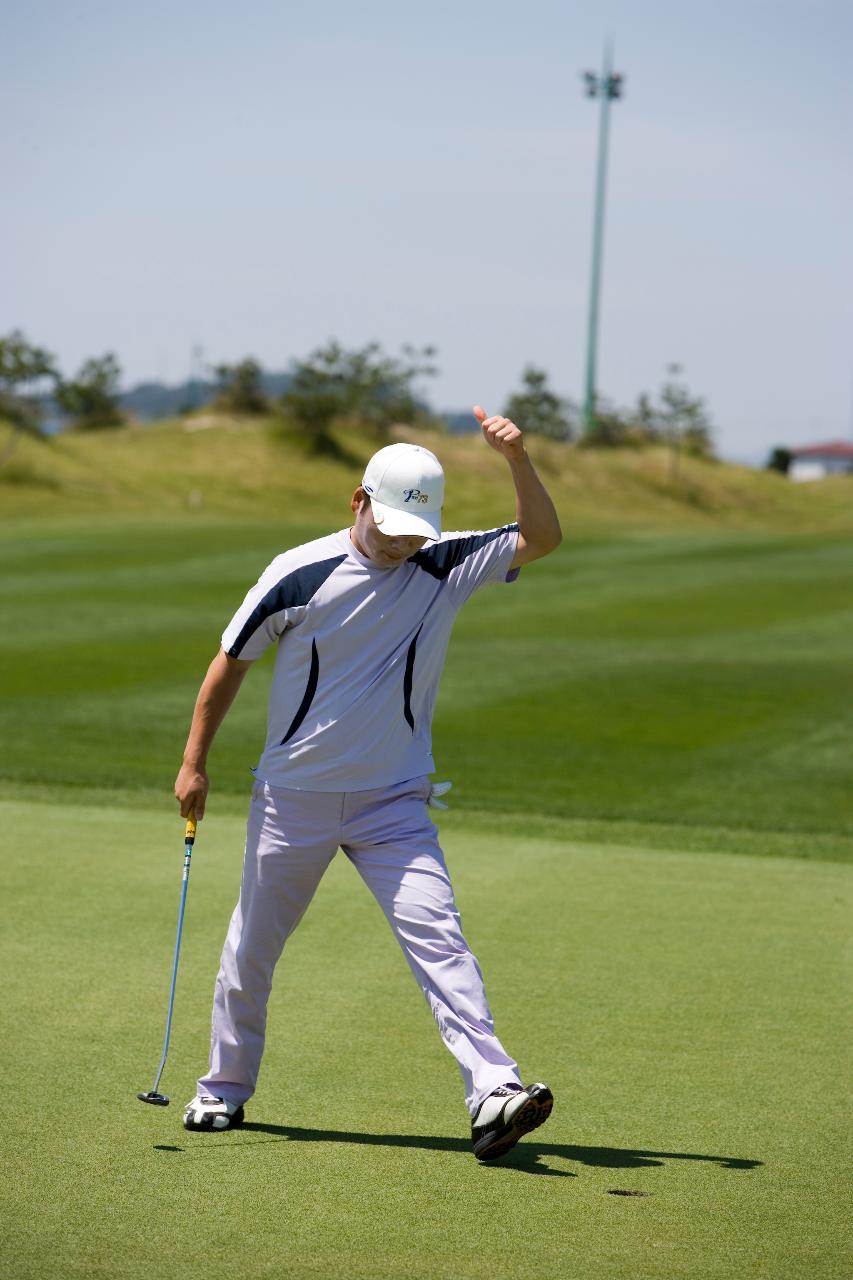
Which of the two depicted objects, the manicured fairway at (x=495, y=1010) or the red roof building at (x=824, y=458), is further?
the red roof building at (x=824, y=458)

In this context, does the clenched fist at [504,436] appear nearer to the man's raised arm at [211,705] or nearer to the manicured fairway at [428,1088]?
the man's raised arm at [211,705]

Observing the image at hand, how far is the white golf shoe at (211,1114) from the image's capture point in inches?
213

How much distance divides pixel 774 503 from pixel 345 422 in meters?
22.3

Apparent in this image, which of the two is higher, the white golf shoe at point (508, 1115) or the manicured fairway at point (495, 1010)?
the white golf shoe at point (508, 1115)

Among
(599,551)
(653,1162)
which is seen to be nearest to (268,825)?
(653,1162)

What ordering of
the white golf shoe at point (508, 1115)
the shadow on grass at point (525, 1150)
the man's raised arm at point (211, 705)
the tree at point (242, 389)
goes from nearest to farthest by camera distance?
the white golf shoe at point (508, 1115), the shadow on grass at point (525, 1150), the man's raised arm at point (211, 705), the tree at point (242, 389)

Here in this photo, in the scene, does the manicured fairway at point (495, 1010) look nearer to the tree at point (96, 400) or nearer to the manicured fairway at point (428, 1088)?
the manicured fairway at point (428, 1088)

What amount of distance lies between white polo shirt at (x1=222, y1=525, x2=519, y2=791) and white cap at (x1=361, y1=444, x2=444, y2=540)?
8.8 inches

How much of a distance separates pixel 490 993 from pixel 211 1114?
1.88 metres

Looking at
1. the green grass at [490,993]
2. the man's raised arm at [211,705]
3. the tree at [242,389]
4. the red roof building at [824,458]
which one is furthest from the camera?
the red roof building at [824,458]

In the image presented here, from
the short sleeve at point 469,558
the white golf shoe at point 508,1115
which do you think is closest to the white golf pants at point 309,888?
the white golf shoe at point 508,1115

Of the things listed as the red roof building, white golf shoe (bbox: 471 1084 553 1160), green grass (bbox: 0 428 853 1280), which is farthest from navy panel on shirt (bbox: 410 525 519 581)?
the red roof building

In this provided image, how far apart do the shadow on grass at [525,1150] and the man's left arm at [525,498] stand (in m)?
1.80

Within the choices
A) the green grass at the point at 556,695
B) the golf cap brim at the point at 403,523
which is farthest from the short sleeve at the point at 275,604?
the green grass at the point at 556,695
